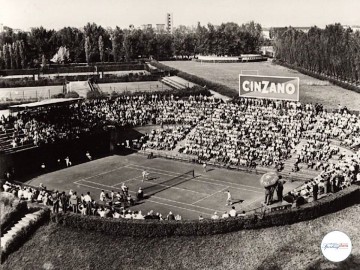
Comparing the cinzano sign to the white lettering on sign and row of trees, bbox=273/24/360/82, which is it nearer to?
the white lettering on sign

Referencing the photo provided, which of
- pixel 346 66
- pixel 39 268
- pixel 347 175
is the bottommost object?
pixel 39 268

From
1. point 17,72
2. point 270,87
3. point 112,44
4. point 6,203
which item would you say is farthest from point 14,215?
point 112,44

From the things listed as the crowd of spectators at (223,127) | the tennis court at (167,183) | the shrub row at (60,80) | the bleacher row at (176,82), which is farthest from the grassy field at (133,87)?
the tennis court at (167,183)

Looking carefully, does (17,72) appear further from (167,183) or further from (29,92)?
(167,183)

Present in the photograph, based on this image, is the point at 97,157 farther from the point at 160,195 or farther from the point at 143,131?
the point at 160,195

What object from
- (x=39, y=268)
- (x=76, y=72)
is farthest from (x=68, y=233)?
(x=76, y=72)

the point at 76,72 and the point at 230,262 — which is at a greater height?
the point at 76,72

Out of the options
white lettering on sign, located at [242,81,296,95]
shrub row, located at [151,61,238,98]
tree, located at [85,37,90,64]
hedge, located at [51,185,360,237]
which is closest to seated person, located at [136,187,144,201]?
hedge, located at [51,185,360,237]
